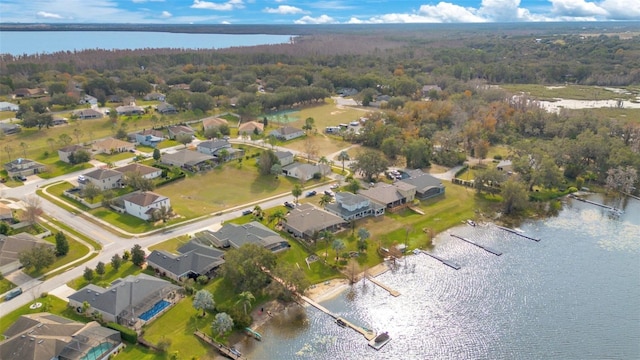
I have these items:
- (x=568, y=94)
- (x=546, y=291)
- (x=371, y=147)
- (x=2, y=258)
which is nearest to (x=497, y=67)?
(x=568, y=94)

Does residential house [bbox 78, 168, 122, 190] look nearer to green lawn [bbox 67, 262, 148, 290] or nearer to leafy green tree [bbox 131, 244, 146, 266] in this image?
green lawn [bbox 67, 262, 148, 290]

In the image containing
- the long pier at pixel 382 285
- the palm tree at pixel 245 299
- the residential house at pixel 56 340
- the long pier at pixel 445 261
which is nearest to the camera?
the residential house at pixel 56 340

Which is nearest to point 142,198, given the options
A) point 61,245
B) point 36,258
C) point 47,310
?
point 61,245

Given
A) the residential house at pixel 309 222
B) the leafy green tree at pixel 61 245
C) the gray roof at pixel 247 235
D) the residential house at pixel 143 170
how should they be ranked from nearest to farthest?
the leafy green tree at pixel 61 245
the gray roof at pixel 247 235
the residential house at pixel 309 222
the residential house at pixel 143 170

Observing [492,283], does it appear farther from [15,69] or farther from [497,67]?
[15,69]

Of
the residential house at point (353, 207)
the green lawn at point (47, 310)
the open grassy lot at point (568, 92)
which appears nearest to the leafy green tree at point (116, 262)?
the green lawn at point (47, 310)

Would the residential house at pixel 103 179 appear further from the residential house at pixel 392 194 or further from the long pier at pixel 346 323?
the long pier at pixel 346 323

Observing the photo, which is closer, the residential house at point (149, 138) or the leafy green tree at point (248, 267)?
the leafy green tree at point (248, 267)

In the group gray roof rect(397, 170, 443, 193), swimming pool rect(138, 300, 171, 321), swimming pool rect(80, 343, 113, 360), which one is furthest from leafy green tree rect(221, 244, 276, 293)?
gray roof rect(397, 170, 443, 193)
